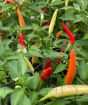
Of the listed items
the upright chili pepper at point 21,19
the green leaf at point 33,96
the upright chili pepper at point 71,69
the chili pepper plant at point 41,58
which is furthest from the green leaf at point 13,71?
the upright chili pepper at point 21,19

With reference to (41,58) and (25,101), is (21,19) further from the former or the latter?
(25,101)

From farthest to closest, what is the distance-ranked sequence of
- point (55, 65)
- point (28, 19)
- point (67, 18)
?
point (28, 19), point (67, 18), point (55, 65)

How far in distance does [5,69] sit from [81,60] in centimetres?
36

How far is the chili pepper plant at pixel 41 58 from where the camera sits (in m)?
1.31

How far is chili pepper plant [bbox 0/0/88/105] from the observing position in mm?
1311

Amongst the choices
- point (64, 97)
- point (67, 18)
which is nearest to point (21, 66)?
point (64, 97)

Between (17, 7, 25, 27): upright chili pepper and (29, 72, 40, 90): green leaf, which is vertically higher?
(17, 7, 25, 27): upright chili pepper

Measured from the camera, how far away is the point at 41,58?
1659 mm

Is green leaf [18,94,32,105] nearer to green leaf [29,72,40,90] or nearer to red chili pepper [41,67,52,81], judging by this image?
green leaf [29,72,40,90]

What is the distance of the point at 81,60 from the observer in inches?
60.1

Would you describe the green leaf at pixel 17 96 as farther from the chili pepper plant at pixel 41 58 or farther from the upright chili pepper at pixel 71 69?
the upright chili pepper at pixel 71 69

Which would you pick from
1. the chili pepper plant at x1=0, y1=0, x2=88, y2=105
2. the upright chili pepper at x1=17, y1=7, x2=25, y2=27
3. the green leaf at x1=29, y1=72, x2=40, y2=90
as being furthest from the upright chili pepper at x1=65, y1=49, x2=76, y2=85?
the upright chili pepper at x1=17, y1=7, x2=25, y2=27

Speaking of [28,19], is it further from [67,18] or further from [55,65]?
[55,65]

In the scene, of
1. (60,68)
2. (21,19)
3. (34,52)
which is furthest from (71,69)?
(21,19)
